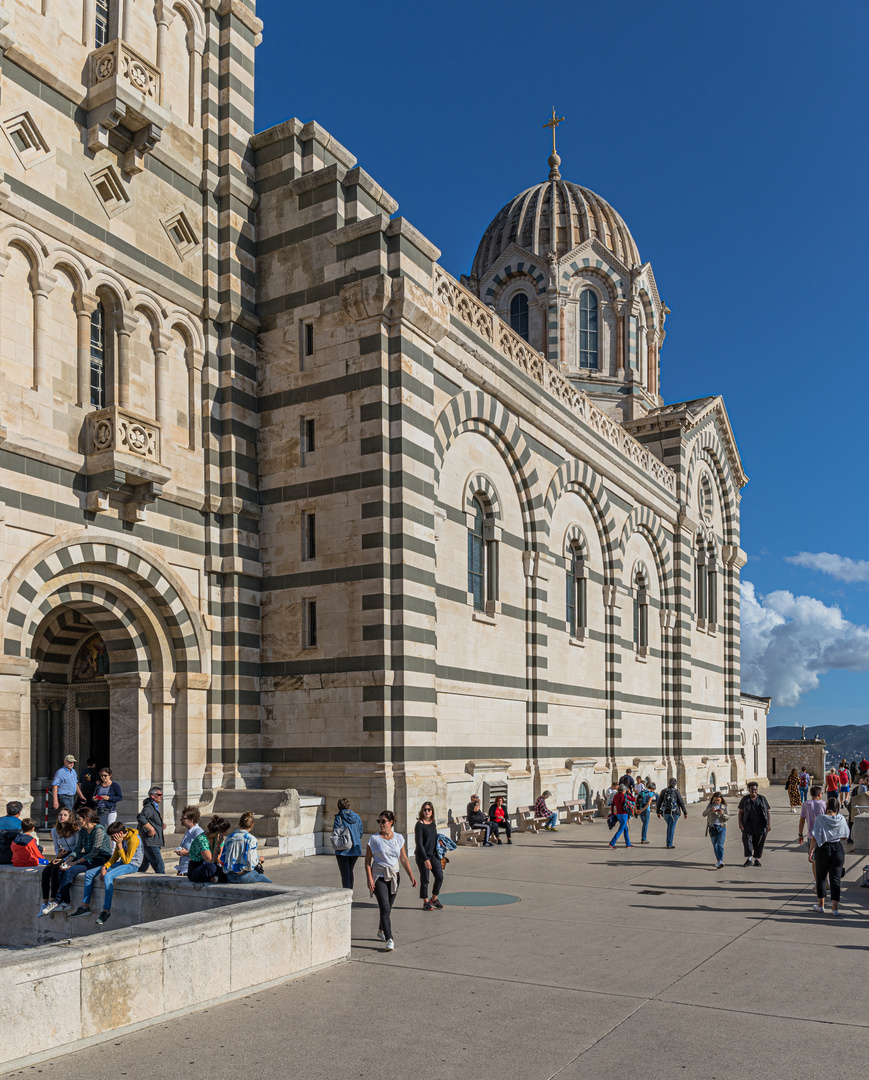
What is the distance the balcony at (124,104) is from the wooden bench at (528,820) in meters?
17.0

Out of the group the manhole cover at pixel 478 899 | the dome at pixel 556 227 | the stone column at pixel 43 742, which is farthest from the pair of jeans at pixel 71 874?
the dome at pixel 556 227

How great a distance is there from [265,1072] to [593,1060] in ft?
8.02

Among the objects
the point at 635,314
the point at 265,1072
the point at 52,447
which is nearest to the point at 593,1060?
the point at 265,1072

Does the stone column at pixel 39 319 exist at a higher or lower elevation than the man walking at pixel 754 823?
higher

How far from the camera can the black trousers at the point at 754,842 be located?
62.5 ft

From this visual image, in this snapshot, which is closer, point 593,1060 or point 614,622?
point 593,1060

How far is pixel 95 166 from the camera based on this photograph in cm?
1914

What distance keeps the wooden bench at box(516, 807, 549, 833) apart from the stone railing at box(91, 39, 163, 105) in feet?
59.2

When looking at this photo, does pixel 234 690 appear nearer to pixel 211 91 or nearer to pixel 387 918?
pixel 387 918

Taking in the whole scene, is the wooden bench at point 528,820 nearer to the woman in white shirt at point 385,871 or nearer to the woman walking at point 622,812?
the woman walking at point 622,812

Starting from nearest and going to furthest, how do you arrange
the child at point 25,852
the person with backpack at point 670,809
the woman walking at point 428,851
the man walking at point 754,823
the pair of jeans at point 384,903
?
the pair of jeans at point 384,903 → the child at point 25,852 → the woman walking at point 428,851 → the man walking at point 754,823 → the person with backpack at point 670,809

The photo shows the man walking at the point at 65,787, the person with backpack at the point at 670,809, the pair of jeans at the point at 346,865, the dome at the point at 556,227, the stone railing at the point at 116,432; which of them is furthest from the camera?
the dome at the point at 556,227

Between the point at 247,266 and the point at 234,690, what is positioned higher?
the point at 247,266

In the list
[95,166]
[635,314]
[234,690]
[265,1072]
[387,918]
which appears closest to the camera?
[265,1072]
